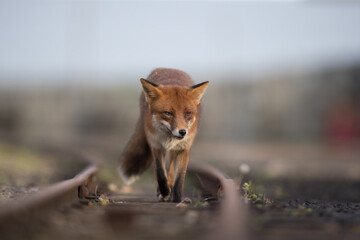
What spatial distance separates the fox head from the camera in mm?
5180

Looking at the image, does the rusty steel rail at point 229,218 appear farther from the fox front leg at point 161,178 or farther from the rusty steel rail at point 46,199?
the rusty steel rail at point 46,199

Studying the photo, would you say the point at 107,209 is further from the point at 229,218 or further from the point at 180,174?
the point at 180,174

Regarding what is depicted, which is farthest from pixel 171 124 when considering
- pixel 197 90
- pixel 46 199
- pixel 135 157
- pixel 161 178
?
pixel 46 199

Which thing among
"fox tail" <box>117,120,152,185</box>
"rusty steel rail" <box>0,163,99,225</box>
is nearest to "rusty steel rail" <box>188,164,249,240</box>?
"rusty steel rail" <box>0,163,99,225</box>

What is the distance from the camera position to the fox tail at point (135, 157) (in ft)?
21.6

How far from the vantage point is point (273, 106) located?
94.5 feet

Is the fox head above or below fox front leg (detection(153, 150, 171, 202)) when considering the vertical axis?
above

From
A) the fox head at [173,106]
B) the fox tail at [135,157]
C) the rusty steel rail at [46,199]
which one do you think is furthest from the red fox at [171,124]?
the rusty steel rail at [46,199]

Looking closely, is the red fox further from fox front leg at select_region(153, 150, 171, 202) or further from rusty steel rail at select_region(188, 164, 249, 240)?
rusty steel rail at select_region(188, 164, 249, 240)

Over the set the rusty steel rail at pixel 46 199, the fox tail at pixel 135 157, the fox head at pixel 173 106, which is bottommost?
the fox tail at pixel 135 157

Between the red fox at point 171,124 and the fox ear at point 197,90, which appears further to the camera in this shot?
the fox ear at point 197,90

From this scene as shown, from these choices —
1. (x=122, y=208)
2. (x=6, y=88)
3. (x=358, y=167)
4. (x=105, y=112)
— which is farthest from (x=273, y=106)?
(x=122, y=208)

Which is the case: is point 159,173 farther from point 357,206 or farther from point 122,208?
point 357,206

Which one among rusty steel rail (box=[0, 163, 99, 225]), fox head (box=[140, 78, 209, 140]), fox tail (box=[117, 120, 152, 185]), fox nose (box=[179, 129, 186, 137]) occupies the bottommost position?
fox tail (box=[117, 120, 152, 185])
